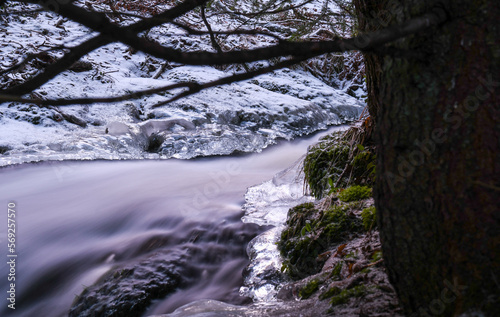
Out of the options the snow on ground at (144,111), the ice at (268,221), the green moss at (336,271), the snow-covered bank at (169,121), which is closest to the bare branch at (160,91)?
the green moss at (336,271)

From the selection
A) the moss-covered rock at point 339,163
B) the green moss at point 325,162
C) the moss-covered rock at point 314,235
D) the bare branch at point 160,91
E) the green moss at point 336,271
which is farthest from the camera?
the green moss at point 325,162

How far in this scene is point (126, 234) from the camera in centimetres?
413

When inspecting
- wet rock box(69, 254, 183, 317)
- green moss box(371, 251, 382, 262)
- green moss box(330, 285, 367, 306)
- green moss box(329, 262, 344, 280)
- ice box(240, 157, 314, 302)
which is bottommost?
wet rock box(69, 254, 183, 317)

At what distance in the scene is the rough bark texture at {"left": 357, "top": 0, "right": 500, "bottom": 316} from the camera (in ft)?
3.11

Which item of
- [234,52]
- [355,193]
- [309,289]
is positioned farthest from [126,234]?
[234,52]

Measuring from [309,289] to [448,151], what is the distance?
125 centimetres

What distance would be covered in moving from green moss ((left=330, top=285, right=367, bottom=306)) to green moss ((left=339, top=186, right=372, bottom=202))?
1.37 m

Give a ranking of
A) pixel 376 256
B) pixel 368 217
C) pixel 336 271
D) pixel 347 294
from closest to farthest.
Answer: pixel 347 294, pixel 376 256, pixel 336 271, pixel 368 217

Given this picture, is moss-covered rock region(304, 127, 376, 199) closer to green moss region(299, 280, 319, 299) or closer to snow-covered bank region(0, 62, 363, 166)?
green moss region(299, 280, 319, 299)

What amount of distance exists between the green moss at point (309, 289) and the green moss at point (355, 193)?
1.01 meters

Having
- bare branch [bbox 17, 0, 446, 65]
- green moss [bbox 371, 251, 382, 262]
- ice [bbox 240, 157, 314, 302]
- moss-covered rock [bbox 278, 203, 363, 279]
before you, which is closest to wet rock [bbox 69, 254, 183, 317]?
ice [bbox 240, 157, 314, 302]

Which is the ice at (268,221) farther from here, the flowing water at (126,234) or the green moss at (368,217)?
the green moss at (368,217)

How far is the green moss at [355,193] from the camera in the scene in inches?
112

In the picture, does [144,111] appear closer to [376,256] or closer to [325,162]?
[325,162]
